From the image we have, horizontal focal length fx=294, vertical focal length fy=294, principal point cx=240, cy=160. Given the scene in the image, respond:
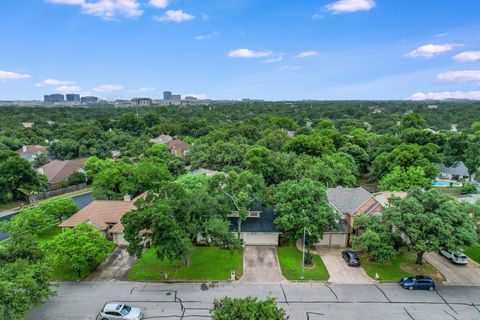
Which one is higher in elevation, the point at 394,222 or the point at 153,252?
the point at 394,222

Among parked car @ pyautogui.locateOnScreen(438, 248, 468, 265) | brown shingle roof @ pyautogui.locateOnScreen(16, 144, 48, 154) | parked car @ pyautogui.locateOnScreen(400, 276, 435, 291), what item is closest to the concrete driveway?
parked car @ pyautogui.locateOnScreen(400, 276, 435, 291)

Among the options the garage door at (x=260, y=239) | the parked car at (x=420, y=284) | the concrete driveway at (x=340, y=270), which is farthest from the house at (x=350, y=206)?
the parked car at (x=420, y=284)

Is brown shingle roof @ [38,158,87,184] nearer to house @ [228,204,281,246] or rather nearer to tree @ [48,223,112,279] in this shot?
tree @ [48,223,112,279]

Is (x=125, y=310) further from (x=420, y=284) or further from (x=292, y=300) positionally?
(x=420, y=284)

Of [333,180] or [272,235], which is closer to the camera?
[272,235]

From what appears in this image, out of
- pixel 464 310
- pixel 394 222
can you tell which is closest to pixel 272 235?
pixel 394 222

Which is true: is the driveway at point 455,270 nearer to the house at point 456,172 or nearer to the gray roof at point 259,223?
the gray roof at point 259,223

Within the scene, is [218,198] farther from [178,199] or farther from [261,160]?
[261,160]
